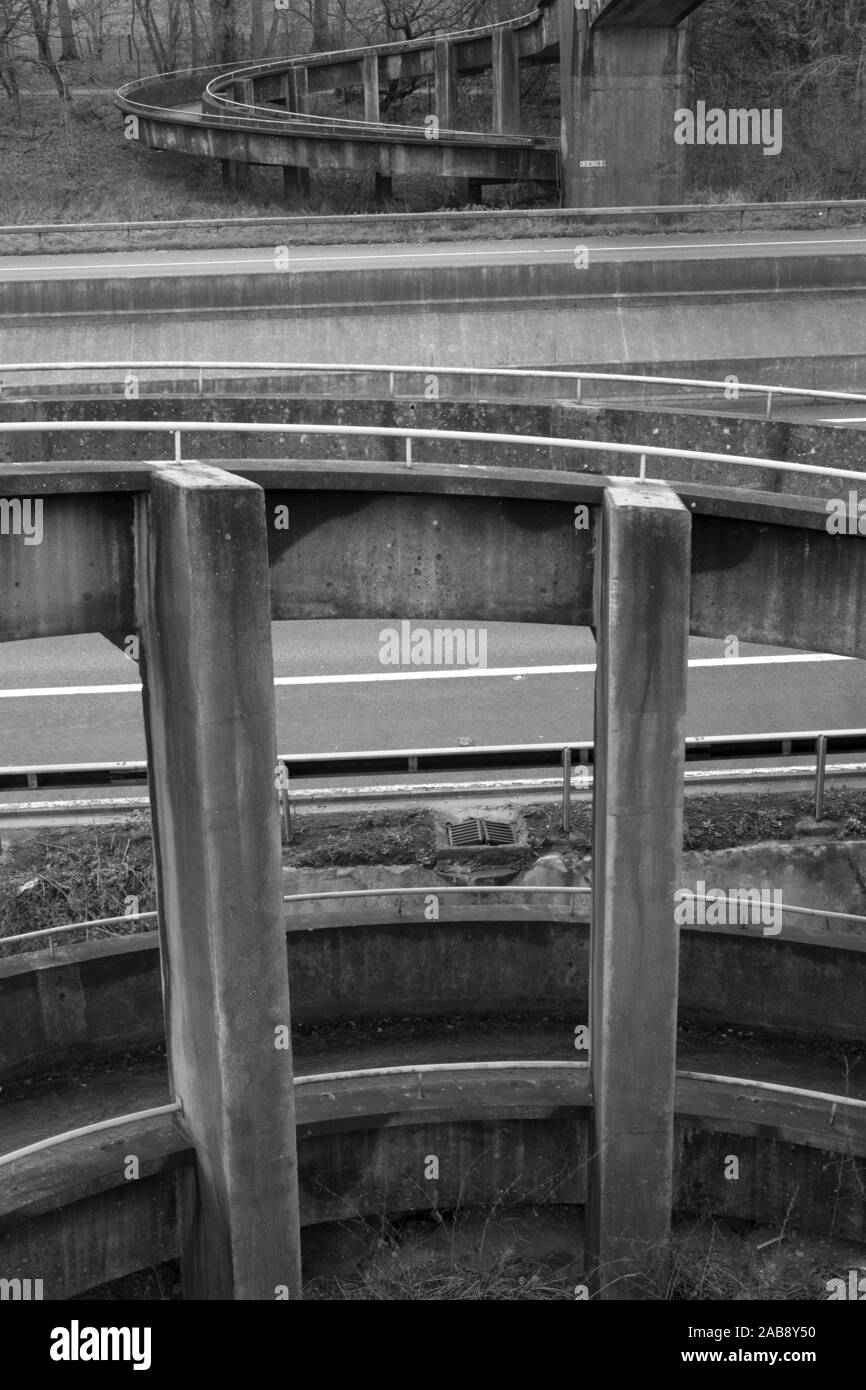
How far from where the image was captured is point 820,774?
49.4 feet

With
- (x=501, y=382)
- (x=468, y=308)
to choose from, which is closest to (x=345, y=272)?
(x=468, y=308)

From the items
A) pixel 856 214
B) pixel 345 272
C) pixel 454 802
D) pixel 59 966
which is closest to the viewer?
pixel 59 966

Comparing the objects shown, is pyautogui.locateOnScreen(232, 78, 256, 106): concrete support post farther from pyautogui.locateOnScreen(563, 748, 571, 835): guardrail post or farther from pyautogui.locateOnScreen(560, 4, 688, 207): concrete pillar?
pyautogui.locateOnScreen(563, 748, 571, 835): guardrail post

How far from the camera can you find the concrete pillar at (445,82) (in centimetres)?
4144

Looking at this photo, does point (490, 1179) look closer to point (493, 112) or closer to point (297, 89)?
point (493, 112)

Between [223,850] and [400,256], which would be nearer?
[223,850]

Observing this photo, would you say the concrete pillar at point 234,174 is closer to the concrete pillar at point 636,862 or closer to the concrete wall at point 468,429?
the concrete wall at point 468,429

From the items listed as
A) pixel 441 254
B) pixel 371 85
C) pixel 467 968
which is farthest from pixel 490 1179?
pixel 371 85

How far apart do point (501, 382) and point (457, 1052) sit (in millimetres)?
11356

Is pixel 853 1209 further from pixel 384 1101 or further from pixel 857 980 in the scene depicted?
pixel 384 1101

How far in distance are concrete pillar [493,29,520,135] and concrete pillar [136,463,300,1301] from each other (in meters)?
33.7

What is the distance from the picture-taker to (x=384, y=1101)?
12539 mm

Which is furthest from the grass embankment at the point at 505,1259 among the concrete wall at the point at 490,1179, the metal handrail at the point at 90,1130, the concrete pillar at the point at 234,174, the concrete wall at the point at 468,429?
the concrete pillar at the point at 234,174

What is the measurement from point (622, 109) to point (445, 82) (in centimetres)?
1160
